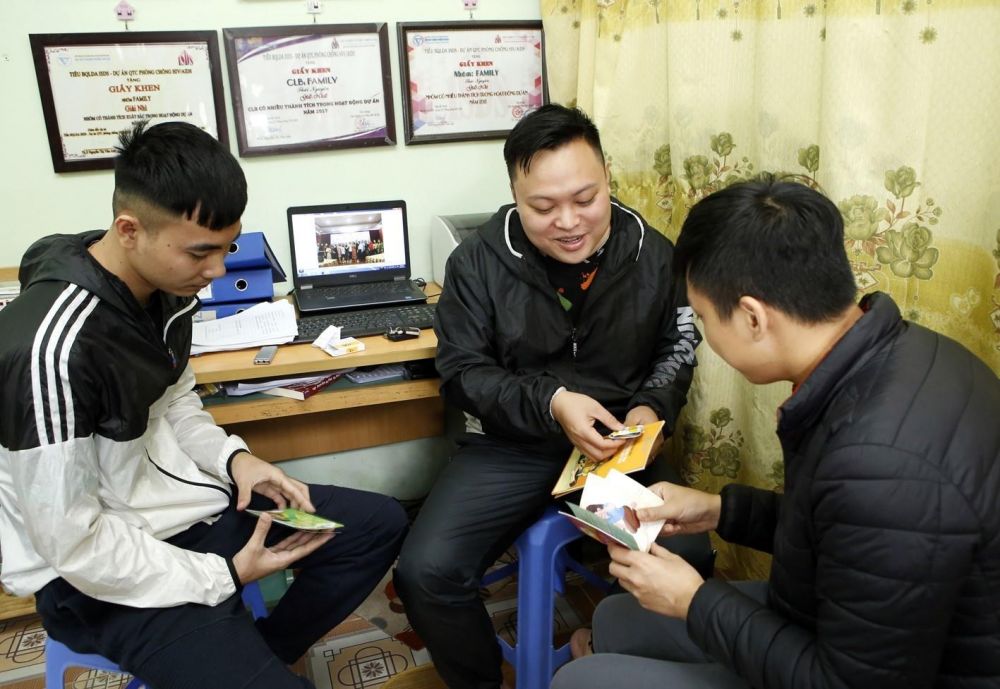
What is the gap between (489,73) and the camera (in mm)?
2211

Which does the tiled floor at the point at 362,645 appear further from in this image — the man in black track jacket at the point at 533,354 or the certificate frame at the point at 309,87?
the certificate frame at the point at 309,87

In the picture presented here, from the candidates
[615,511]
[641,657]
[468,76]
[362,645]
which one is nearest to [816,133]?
[615,511]

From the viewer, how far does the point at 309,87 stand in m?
2.06

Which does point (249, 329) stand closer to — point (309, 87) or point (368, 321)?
point (368, 321)

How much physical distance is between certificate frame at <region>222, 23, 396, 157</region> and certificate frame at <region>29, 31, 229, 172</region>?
0.08 metres

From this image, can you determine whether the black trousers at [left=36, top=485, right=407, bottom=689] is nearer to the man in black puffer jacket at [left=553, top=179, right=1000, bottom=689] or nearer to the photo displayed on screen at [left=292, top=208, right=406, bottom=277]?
the man in black puffer jacket at [left=553, top=179, right=1000, bottom=689]

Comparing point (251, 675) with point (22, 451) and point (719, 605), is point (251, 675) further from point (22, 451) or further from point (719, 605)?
point (719, 605)

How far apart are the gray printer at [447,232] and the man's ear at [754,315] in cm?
129

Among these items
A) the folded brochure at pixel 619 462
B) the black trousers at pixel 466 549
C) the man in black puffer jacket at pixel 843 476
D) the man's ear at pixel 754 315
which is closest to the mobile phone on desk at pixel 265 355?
the black trousers at pixel 466 549

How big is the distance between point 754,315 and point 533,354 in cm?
81

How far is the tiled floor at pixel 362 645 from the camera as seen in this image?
69.3 inches

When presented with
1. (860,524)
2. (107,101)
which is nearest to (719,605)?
(860,524)

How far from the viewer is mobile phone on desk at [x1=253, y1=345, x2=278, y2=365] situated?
1702mm

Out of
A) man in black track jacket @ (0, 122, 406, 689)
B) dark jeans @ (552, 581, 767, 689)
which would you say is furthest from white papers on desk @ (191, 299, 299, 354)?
dark jeans @ (552, 581, 767, 689)
